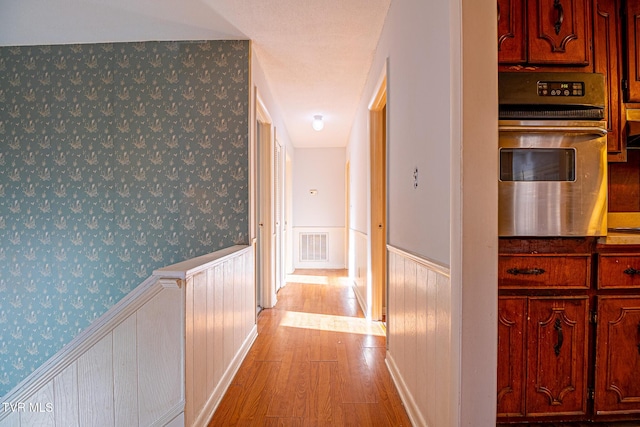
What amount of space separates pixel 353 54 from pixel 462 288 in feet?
7.89

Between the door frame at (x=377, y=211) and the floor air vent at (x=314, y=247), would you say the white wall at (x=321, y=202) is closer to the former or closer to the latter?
the floor air vent at (x=314, y=247)

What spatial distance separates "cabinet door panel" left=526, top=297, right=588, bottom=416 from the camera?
143cm

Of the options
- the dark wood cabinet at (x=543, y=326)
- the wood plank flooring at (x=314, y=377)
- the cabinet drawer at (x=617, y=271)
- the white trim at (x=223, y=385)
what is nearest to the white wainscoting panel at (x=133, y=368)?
the white trim at (x=223, y=385)

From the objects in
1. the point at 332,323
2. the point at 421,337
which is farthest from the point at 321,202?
the point at 421,337

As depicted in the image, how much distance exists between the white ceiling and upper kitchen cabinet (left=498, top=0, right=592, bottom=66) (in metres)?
0.96

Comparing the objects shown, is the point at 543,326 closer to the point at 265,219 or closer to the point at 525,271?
the point at 525,271

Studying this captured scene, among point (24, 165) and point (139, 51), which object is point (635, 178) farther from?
point (24, 165)

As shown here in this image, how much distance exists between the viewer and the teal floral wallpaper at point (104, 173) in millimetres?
2621

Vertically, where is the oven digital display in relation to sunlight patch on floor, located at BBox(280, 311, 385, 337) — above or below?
above

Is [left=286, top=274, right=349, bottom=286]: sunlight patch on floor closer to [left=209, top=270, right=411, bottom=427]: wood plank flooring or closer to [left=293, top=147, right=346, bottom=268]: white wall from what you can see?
[left=293, top=147, right=346, bottom=268]: white wall

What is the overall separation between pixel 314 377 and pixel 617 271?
169cm

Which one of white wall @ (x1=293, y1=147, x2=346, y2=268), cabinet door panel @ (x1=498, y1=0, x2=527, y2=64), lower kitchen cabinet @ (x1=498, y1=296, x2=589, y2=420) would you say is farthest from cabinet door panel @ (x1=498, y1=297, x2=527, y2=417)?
white wall @ (x1=293, y1=147, x2=346, y2=268)

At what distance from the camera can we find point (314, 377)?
6.89ft

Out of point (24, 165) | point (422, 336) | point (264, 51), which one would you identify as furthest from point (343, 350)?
point (24, 165)
